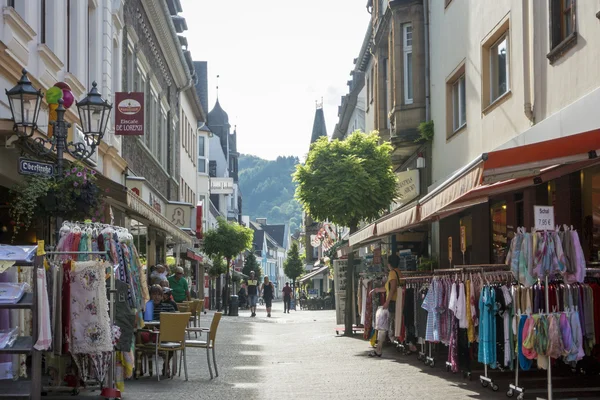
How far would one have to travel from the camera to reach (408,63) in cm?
2667

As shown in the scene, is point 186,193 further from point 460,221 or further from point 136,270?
point 136,270

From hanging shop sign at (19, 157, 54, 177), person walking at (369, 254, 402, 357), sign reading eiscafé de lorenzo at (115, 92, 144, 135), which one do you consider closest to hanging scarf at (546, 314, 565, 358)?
hanging shop sign at (19, 157, 54, 177)

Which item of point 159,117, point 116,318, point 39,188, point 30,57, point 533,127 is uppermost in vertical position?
point 159,117

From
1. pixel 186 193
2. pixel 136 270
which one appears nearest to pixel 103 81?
pixel 136 270

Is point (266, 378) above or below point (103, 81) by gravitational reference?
below

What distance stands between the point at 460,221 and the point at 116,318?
13150 millimetres

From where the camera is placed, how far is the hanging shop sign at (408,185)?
26672 mm

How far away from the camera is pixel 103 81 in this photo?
831 inches

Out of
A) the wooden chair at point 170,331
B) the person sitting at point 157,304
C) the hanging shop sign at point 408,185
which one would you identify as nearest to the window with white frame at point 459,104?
the hanging shop sign at point 408,185

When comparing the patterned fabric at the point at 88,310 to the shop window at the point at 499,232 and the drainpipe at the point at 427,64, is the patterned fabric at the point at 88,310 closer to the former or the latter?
the shop window at the point at 499,232

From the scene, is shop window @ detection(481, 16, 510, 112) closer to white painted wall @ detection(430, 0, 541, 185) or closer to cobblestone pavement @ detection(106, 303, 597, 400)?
white painted wall @ detection(430, 0, 541, 185)

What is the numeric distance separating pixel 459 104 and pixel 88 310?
14.1 m

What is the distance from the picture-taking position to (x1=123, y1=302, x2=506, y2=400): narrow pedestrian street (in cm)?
1196

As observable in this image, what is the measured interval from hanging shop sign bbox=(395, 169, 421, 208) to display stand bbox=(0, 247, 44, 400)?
1816cm
